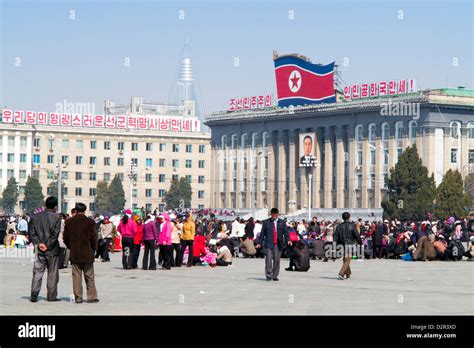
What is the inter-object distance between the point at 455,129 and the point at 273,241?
8734 cm

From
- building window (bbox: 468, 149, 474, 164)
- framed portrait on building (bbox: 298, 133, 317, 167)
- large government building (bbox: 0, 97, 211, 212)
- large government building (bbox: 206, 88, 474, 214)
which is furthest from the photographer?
large government building (bbox: 0, 97, 211, 212)

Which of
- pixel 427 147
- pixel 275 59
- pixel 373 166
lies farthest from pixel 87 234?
pixel 275 59

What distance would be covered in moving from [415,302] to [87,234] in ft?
19.5

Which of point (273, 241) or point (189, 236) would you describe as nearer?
point (273, 241)

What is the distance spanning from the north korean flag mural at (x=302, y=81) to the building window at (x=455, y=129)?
13.8m

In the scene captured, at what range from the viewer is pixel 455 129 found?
112875mm

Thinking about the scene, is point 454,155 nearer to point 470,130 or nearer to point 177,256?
point 470,130

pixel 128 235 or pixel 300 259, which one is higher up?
pixel 128 235

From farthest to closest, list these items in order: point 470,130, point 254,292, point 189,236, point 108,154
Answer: point 108,154 < point 470,130 < point 189,236 < point 254,292

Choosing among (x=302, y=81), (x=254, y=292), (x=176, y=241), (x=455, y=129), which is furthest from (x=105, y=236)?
(x=302, y=81)

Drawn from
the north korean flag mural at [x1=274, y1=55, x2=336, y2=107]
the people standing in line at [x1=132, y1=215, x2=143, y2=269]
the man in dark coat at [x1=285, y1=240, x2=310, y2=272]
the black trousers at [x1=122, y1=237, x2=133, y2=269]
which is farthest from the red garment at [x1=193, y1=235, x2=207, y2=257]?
the north korean flag mural at [x1=274, y1=55, x2=336, y2=107]

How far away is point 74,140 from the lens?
147 m

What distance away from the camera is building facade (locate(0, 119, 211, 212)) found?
14450 centimetres

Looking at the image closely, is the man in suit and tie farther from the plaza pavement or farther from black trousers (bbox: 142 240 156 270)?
black trousers (bbox: 142 240 156 270)
